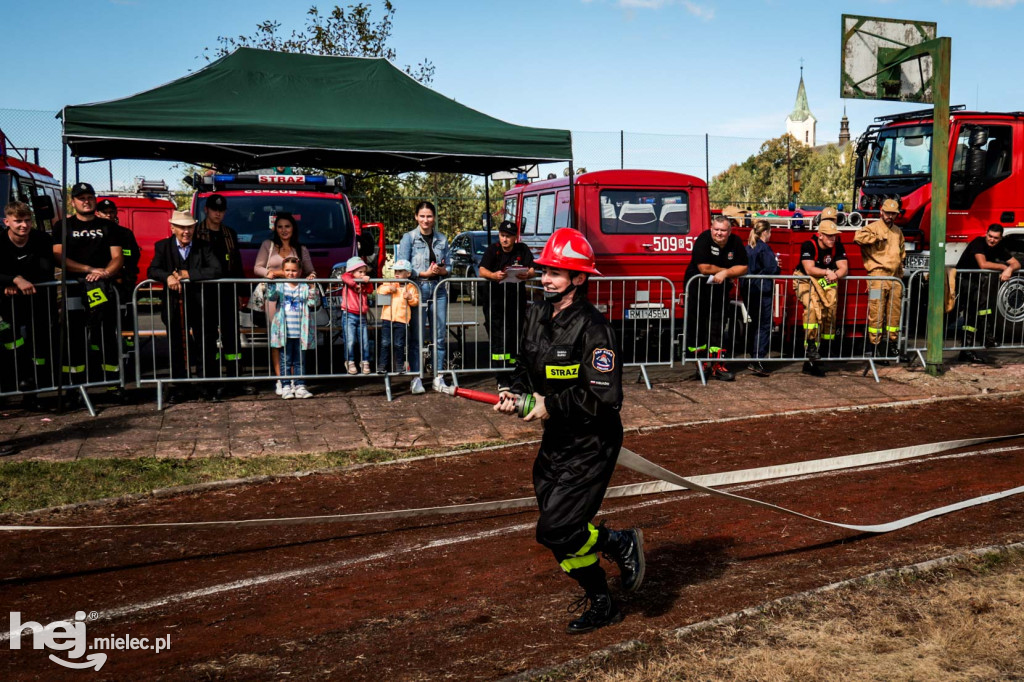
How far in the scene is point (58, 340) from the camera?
8.96 meters

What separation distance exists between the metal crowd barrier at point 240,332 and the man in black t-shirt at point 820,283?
5153mm

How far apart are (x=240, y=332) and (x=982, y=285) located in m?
10.2

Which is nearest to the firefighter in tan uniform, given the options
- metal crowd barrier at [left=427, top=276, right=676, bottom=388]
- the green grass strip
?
metal crowd barrier at [left=427, top=276, right=676, bottom=388]

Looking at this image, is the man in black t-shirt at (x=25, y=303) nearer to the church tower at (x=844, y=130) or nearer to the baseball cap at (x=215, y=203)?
the baseball cap at (x=215, y=203)

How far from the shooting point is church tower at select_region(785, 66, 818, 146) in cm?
15700

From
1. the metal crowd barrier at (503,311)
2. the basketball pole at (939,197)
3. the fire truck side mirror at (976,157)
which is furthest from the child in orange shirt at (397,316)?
the fire truck side mirror at (976,157)

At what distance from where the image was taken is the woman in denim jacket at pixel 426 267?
10305 millimetres

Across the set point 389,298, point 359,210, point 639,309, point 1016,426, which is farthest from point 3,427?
point 359,210

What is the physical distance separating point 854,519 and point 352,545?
11.1 feet

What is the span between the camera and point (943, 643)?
4125 mm

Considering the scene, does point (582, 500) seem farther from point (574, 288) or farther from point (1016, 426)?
point (1016, 426)

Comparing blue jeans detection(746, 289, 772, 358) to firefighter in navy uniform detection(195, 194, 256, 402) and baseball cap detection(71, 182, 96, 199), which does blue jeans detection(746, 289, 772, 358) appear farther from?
baseball cap detection(71, 182, 96, 199)

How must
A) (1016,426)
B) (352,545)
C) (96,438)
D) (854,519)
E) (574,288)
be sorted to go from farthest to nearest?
(1016,426) → (96,438) → (854,519) → (352,545) → (574,288)

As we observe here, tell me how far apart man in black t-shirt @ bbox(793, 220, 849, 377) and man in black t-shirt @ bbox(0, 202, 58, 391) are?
28.8 ft
